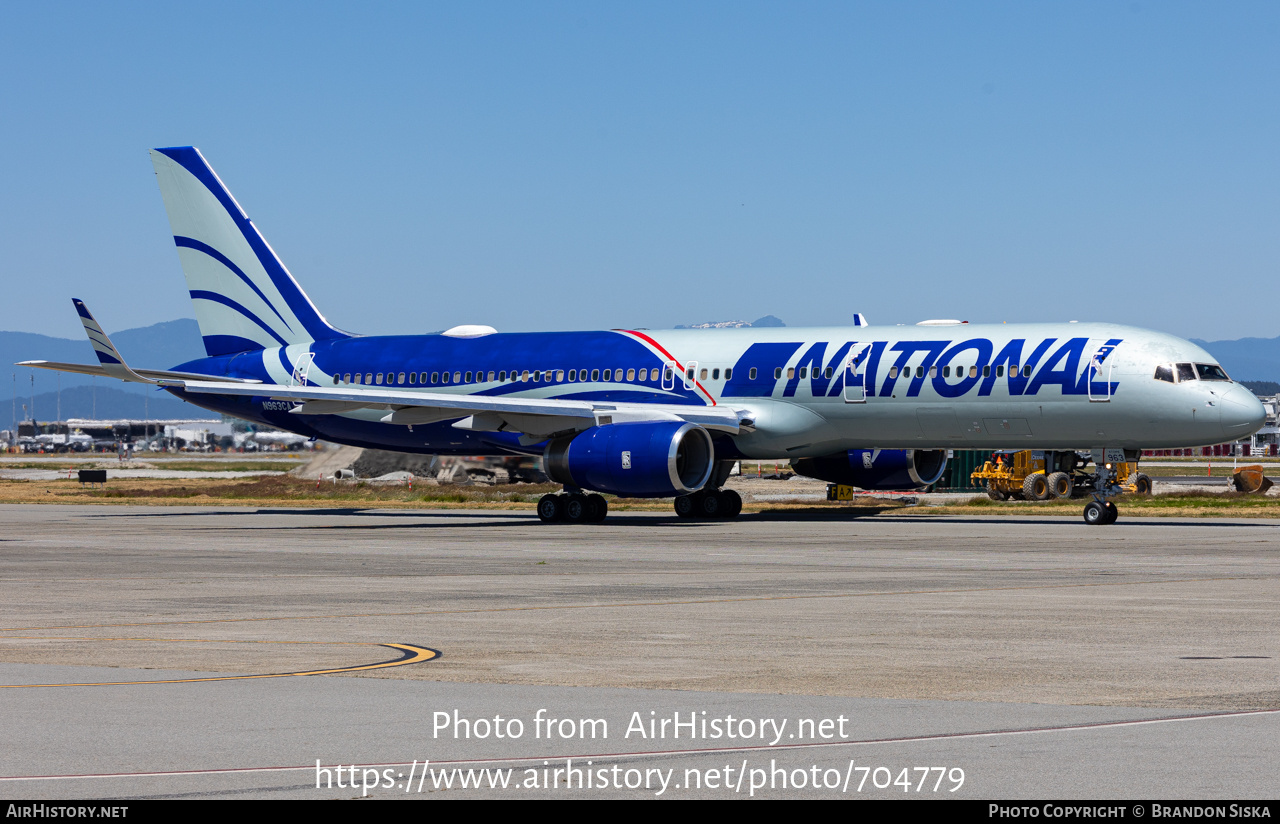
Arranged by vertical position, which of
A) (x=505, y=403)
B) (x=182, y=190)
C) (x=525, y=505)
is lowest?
(x=525, y=505)

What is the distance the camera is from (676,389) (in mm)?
39219

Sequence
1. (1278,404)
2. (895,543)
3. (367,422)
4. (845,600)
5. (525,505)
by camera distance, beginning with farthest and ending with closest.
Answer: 1. (1278,404)
2. (525,505)
3. (367,422)
4. (895,543)
5. (845,600)

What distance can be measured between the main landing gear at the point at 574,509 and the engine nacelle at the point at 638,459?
0.89 metres

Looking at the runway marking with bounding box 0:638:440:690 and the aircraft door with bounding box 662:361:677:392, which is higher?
the aircraft door with bounding box 662:361:677:392

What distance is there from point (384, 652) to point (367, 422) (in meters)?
30.7

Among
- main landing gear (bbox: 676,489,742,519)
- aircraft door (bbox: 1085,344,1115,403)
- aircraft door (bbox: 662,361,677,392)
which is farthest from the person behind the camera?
main landing gear (bbox: 676,489,742,519)

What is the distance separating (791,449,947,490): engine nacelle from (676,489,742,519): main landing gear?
2.18 meters

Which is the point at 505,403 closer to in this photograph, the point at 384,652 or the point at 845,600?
the point at 845,600

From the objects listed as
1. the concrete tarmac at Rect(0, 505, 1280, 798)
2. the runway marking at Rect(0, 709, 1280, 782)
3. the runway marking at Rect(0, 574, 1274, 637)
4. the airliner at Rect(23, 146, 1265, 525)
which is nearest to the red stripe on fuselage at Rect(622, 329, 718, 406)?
the airliner at Rect(23, 146, 1265, 525)

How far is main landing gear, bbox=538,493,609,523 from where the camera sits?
38.0 m

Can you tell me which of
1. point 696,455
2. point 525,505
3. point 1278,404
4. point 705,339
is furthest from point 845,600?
point 1278,404

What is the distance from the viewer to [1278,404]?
15225cm

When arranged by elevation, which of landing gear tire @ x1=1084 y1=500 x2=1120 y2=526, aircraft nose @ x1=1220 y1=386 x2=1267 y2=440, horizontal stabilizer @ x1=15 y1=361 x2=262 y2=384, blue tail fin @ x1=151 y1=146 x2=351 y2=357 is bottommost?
landing gear tire @ x1=1084 y1=500 x2=1120 y2=526

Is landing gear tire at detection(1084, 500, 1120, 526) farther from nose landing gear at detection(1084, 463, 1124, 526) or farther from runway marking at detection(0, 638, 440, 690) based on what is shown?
runway marking at detection(0, 638, 440, 690)
